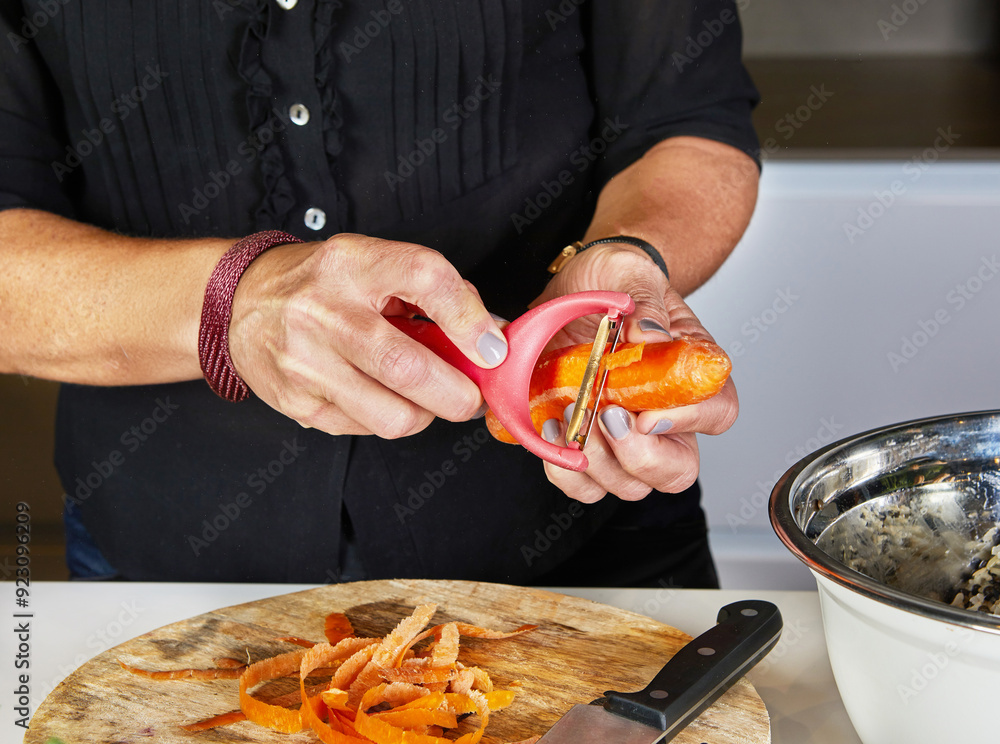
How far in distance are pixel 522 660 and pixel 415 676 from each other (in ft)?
0.23

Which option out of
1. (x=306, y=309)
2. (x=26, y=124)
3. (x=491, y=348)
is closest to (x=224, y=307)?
(x=306, y=309)

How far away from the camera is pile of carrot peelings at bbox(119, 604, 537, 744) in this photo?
53cm

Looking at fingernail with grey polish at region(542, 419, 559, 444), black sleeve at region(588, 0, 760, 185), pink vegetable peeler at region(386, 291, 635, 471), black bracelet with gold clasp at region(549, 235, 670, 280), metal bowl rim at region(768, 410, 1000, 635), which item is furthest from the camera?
black sleeve at region(588, 0, 760, 185)

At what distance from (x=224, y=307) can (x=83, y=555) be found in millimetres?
440

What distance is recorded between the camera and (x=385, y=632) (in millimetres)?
635

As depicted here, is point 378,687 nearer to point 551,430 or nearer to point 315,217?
point 551,430

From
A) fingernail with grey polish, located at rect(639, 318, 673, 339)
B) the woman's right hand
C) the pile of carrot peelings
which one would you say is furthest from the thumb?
the pile of carrot peelings

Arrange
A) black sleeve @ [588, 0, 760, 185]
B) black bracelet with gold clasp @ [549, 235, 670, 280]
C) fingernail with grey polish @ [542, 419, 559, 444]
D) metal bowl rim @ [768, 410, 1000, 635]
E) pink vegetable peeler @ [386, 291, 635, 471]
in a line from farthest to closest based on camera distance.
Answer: black sleeve @ [588, 0, 760, 185]
black bracelet with gold clasp @ [549, 235, 670, 280]
fingernail with grey polish @ [542, 419, 559, 444]
pink vegetable peeler @ [386, 291, 635, 471]
metal bowl rim @ [768, 410, 1000, 635]

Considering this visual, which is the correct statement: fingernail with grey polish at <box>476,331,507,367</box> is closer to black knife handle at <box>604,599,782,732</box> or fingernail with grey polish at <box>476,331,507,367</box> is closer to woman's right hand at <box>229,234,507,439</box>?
woman's right hand at <box>229,234,507,439</box>

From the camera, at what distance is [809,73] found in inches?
79.0

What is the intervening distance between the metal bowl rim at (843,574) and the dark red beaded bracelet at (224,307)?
34 cm

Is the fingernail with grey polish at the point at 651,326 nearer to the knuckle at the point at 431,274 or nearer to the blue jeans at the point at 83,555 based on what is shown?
the knuckle at the point at 431,274

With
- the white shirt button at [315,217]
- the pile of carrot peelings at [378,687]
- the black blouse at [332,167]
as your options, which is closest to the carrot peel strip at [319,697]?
the pile of carrot peelings at [378,687]

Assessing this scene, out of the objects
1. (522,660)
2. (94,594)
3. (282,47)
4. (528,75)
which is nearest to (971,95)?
(528,75)
